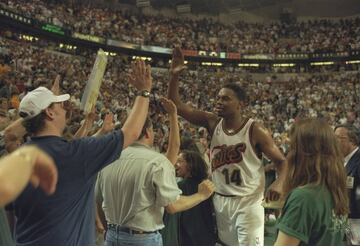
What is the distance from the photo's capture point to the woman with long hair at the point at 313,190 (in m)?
2.04

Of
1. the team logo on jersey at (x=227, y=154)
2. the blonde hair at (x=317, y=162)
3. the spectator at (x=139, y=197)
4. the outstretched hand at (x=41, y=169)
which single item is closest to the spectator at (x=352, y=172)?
the team logo on jersey at (x=227, y=154)

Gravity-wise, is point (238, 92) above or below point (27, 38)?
below

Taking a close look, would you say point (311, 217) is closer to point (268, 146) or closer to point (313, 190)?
point (313, 190)

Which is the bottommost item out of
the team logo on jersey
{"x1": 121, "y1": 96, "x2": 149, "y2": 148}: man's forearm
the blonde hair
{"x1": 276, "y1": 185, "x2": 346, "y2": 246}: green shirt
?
the team logo on jersey

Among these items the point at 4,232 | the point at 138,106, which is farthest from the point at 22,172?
the point at 4,232

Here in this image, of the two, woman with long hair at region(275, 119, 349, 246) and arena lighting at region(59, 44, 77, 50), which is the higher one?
arena lighting at region(59, 44, 77, 50)

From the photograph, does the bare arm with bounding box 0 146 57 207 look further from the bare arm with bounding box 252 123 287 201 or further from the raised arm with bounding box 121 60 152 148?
the bare arm with bounding box 252 123 287 201

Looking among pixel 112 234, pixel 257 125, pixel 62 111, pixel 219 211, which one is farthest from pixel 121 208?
pixel 257 125

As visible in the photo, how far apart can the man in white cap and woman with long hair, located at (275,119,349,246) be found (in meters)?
0.94

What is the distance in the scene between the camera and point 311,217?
6.67ft

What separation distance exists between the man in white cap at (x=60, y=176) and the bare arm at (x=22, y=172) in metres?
1.14

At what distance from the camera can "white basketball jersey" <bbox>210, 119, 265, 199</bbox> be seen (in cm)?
408

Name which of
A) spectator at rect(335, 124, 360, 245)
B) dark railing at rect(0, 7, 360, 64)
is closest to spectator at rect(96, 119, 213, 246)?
spectator at rect(335, 124, 360, 245)

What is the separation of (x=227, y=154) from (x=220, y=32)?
3453cm
